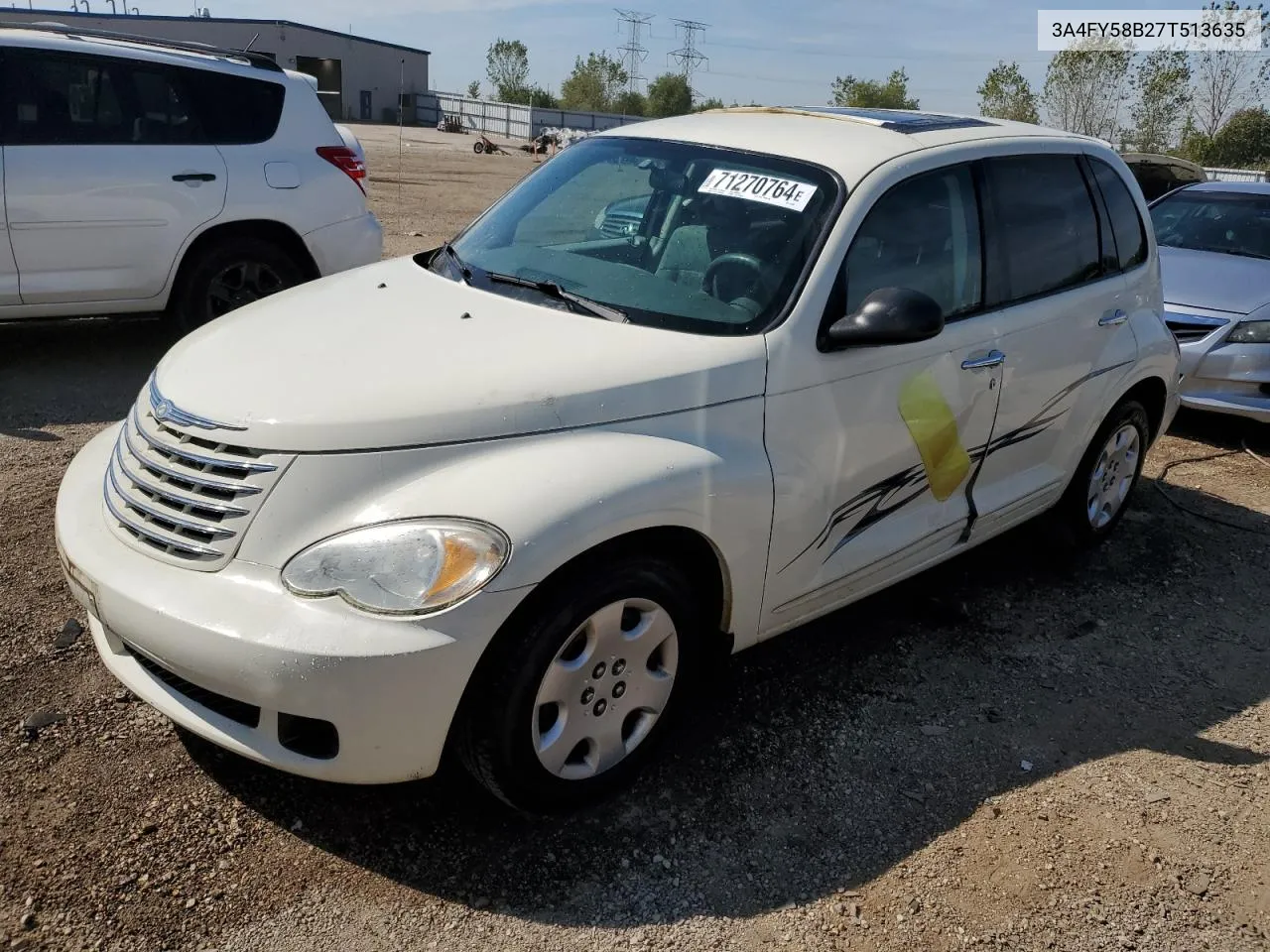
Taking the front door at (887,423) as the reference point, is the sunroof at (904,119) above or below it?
above

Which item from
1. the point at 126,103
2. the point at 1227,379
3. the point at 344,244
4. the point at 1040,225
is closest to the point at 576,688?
the point at 1040,225

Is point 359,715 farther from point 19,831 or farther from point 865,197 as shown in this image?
point 865,197

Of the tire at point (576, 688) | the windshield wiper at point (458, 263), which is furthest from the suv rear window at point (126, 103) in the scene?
the tire at point (576, 688)

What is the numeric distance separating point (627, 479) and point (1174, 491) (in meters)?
4.51

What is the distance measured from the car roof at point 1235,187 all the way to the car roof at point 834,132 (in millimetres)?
5222

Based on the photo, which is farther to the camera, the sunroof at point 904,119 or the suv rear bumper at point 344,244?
the suv rear bumper at point 344,244

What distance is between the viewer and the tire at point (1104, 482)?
183 inches

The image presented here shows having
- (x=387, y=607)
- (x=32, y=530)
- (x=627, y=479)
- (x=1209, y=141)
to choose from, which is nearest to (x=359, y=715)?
(x=387, y=607)

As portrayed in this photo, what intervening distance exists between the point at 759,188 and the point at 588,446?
1237 mm

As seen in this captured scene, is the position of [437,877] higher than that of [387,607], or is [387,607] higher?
[387,607]

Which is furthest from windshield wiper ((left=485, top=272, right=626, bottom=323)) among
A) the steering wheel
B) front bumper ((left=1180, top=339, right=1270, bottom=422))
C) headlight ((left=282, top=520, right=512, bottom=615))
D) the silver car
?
the silver car

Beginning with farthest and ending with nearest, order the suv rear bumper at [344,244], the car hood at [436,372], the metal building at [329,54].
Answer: the metal building at [329,54] < the suv rear bumper at [344,244] < the car hood at [436,372]

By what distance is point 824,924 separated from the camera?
2629 millimetres

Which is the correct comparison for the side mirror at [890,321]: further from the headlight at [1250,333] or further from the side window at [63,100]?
the side window at [63,100]
